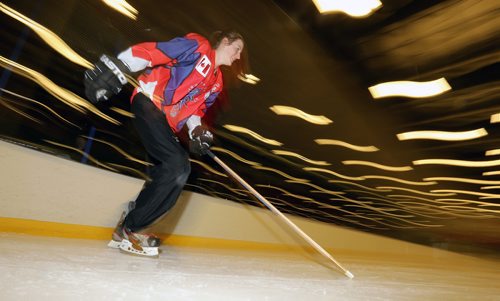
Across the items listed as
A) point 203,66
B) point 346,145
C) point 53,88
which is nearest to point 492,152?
point 346,145

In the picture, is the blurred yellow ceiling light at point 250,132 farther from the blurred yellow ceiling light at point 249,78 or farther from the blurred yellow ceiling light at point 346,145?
the blurred yellow ceiling light at point 346,145

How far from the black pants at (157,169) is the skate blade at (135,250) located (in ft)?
0.25

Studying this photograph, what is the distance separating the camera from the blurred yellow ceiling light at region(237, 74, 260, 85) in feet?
8.80

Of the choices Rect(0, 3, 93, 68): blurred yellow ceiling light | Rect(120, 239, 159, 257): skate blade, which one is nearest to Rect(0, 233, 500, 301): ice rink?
Rect(120, 239, 159, 257): skate blade

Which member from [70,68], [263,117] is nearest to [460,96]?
[263,117]

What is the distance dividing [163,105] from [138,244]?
0.73 m

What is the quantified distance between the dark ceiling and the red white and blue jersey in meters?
0.48

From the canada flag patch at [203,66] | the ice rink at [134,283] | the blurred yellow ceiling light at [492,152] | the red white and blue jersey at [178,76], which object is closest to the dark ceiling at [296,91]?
the blurred yellow ceiling light at [492,152]

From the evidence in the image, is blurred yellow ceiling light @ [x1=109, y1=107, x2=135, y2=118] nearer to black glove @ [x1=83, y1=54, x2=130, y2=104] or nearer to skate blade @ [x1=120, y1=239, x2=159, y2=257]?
black glove @ [x1=83, y1=54, x2=130, y2=104]

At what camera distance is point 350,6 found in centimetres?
229

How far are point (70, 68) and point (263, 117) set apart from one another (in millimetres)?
1737

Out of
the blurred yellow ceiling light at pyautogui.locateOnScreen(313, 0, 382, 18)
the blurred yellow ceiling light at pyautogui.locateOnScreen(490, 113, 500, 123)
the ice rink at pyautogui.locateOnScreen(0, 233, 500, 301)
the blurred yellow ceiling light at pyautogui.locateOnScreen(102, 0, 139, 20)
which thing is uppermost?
the blurred yellow ceiling light at pyautogui.locateOnScreen(490, 113, 500, 123)

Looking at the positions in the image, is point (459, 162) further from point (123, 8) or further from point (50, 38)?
point (50, 38)

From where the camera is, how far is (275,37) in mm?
2543
